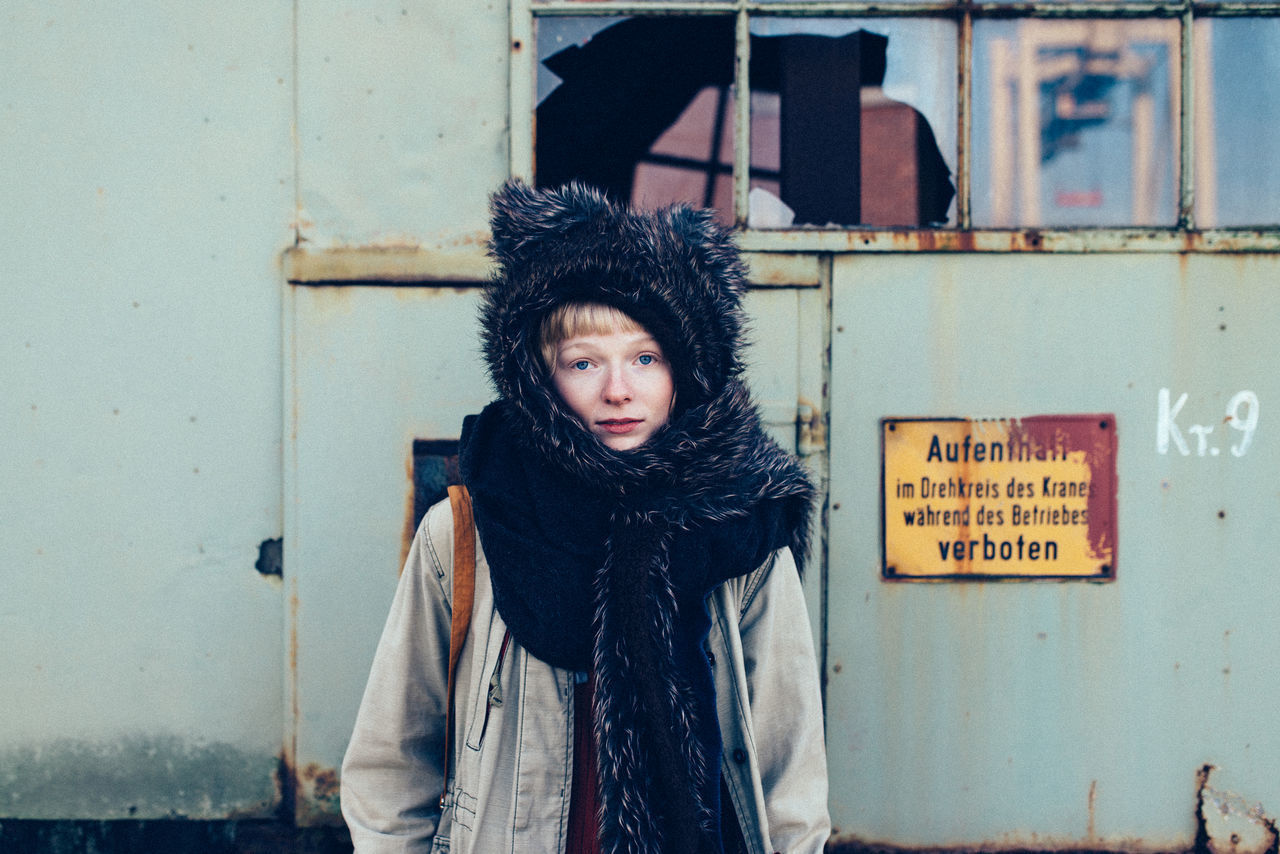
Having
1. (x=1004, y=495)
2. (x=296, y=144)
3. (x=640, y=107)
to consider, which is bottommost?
(x=1004, y=495)

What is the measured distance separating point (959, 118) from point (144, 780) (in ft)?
9.14

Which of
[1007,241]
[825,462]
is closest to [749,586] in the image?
[825,462]

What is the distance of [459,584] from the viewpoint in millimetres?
1390

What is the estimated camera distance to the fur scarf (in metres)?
1.31

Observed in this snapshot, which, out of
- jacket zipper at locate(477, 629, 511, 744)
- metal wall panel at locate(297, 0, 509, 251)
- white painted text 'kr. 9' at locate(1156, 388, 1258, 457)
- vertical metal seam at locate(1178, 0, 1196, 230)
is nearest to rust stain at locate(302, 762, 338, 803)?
jacket zipper at locate(477, 629, 511, 744)

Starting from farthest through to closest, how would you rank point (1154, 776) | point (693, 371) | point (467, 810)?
point (1154, 776) → point (693, 371) → point (467, 810)

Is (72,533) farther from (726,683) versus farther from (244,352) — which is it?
(726,683)

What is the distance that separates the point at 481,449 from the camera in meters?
1.46

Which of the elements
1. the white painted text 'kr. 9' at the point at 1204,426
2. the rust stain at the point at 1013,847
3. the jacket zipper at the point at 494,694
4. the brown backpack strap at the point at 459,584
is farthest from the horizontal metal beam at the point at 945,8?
the rust stain at the point at 1013,847

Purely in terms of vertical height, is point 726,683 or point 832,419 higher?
point 832,419

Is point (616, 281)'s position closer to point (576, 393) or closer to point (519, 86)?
point (576, 393)

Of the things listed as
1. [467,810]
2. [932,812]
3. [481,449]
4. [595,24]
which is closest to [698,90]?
[595,24]

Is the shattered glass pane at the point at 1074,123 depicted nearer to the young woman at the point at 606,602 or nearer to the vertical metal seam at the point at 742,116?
the vertical metal seam at the point at 742,116

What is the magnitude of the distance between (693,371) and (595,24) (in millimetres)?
1229
